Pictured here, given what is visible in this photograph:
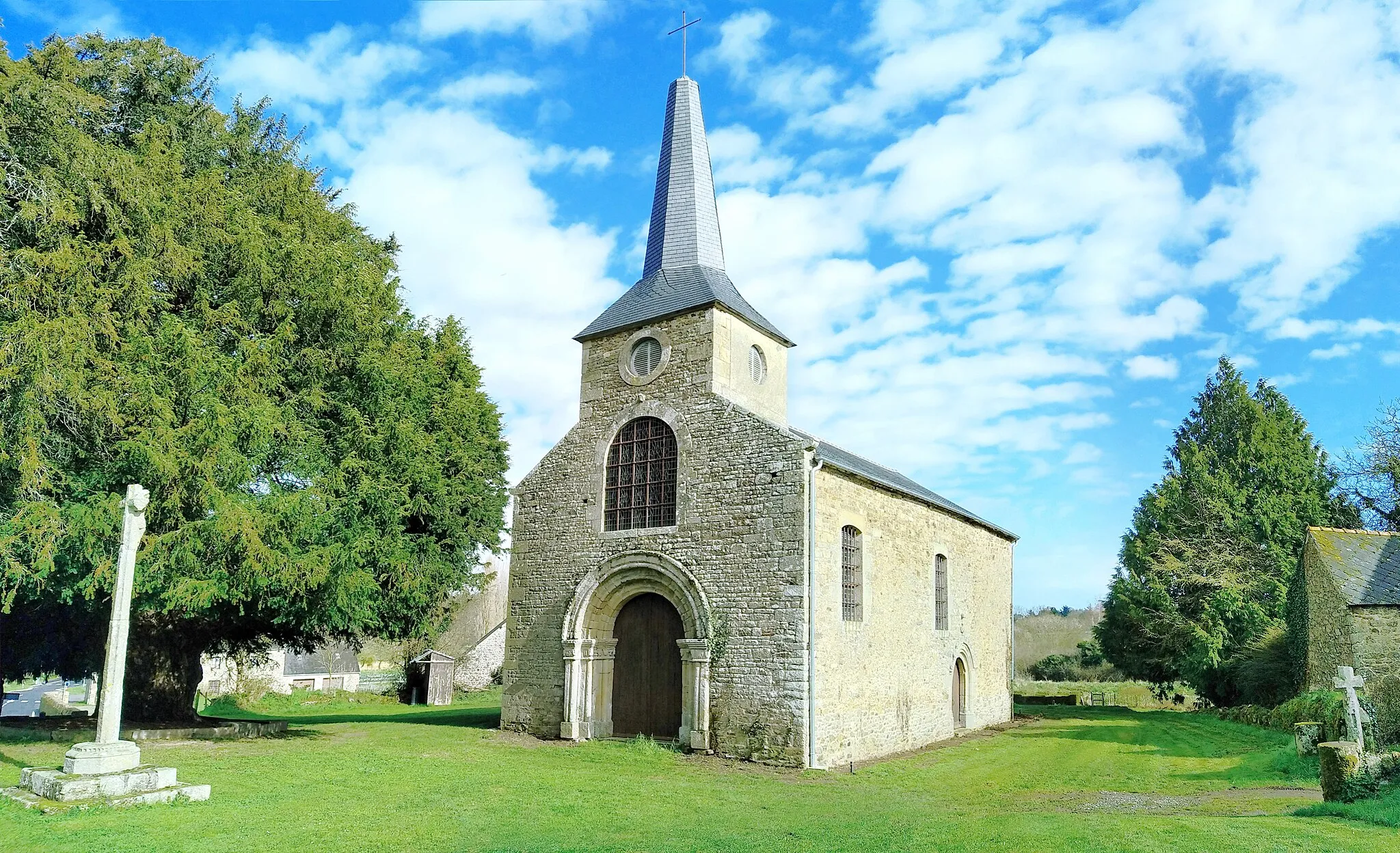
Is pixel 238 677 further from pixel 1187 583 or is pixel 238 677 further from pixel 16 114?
pixel 1187 583

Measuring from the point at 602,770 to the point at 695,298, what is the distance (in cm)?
917

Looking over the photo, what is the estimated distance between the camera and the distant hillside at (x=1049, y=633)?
5607 cm

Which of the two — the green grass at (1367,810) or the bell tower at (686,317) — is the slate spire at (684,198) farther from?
the green grass at (1367,810)

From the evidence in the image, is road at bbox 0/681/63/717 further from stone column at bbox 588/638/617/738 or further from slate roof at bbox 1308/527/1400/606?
slate roof at bbox 1308/527/1400/606

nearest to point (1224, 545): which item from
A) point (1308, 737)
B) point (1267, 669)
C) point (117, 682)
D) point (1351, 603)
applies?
point (1267, 669)

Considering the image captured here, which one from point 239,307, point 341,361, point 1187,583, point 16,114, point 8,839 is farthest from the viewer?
point 1187,583

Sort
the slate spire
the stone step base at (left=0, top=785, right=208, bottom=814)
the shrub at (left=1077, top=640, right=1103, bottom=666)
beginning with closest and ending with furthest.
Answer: the stone step base at (left=0, top=785, right=208, bottom=814) → the slate spire → the shrub at (left=1077, top=640, right=1103, bottom=666)

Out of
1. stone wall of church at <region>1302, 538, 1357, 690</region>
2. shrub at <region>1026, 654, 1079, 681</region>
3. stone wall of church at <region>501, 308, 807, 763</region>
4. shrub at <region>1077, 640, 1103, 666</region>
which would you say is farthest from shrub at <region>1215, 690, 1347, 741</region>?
shrub at <region>1026, 654, 1079, 681</region>

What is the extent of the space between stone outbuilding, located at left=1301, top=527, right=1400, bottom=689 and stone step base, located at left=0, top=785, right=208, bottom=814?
17316mm

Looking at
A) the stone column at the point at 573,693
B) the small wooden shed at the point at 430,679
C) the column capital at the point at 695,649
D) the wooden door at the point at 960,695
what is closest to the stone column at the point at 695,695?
the column capital at the point at 695,649

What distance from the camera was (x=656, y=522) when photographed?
57.6ft

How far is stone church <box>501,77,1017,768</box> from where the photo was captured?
15.5m

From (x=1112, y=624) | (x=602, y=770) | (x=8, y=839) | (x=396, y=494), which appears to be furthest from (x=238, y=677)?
(x=1112, y=624)

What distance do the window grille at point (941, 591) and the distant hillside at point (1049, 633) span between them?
28454 millimetres
